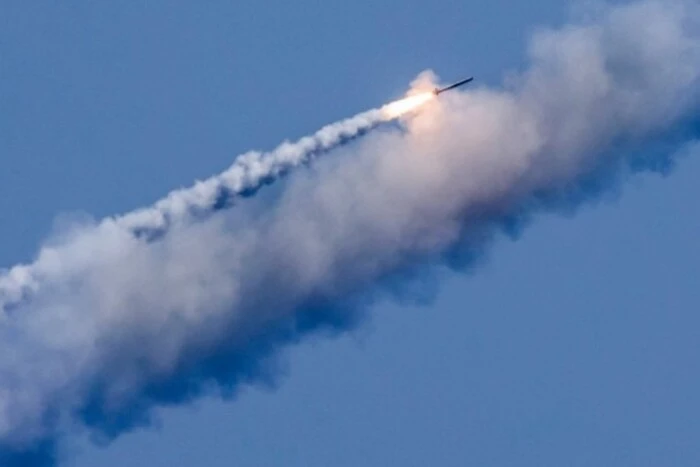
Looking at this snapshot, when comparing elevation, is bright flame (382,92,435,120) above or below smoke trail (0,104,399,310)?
above

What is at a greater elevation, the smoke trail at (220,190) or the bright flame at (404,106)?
the bright flame at (404,106)

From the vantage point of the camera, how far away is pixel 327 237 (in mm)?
33906

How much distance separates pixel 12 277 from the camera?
3306 centimetres

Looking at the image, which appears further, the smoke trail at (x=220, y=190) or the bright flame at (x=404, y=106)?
the bright flame at (x=404, y=106)

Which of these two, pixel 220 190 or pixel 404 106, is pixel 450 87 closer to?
pixel 404 106

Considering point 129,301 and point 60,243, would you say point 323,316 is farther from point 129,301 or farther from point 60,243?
point 60,243

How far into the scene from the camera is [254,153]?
33188 millimetres

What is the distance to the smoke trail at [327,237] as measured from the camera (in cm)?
3372

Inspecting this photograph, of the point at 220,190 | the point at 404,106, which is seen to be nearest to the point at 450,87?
the point at 404,106

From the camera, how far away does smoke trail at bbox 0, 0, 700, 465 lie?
33.7 m

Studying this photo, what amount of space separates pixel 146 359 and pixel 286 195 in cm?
585

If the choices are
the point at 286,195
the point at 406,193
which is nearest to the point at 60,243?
the point at 286,195

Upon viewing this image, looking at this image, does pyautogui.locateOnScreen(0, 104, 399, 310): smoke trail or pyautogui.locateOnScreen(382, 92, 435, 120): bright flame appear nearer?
pyautogui.locateOnScreen(0, 104, 399, 310): smoke trail

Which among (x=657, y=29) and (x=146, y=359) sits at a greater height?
(x=657, y=29)
